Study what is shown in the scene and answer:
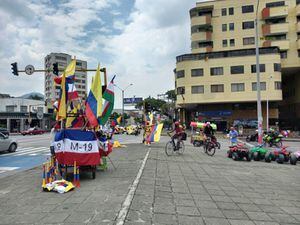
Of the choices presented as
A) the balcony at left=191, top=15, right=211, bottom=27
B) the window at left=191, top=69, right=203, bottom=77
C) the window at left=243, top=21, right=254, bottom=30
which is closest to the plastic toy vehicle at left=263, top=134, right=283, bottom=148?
the window at left=191, top=69, right=203, bottom=77

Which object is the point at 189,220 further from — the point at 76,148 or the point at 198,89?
the point at 198,89

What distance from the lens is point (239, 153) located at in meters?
14.3

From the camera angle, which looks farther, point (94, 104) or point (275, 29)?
point (275, 29)

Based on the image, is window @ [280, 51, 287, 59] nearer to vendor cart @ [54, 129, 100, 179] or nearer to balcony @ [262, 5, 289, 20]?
balcony @ [262, 5, 289, 20]

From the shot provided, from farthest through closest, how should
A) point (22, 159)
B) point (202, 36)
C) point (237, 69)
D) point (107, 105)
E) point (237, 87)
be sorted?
point (202, 36) → point (237, 69) → point (237, 87) → point (22, 159) → point (107, 105)

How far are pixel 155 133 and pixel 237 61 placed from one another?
31373 millimetres

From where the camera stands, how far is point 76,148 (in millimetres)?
7570

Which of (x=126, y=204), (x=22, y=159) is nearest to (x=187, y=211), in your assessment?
(x=126, y=204)

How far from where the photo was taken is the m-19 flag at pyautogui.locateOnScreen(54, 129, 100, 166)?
7.46 meters

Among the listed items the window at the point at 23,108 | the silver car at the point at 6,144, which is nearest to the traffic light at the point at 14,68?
the silver car at the point at 6,144

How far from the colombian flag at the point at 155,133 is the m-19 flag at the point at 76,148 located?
37.5ft

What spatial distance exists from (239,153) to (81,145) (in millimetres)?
9344

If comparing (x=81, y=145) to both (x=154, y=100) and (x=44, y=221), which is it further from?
(x=154, y=100)

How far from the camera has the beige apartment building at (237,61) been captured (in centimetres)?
4493
